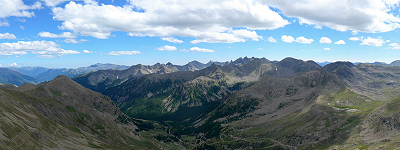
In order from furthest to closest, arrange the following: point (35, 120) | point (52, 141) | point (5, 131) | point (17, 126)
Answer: point (35, 120)
point (52, 141)
point (17, 126)
point (5, 131)

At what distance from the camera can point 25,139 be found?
522 ft

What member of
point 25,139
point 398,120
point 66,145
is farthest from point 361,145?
point 25,139

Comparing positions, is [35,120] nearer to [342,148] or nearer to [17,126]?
[17,126]

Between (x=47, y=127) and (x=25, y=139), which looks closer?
(x=25, y=139)

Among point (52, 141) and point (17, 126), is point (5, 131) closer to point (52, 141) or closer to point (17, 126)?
point (17, 126)

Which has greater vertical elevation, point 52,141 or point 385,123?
point 385,123

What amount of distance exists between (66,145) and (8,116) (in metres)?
49.3

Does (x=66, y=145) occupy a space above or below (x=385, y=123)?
below

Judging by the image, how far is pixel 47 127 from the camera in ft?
640

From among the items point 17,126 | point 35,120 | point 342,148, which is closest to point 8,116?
point 17,126

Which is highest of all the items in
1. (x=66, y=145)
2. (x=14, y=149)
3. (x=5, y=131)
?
(x=5, y=131)

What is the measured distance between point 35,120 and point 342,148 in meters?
280

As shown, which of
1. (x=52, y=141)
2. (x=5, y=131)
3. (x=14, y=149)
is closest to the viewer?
(x=14, y=149)

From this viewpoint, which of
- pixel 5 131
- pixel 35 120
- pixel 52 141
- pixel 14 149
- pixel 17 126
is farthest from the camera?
pixel 35 120
